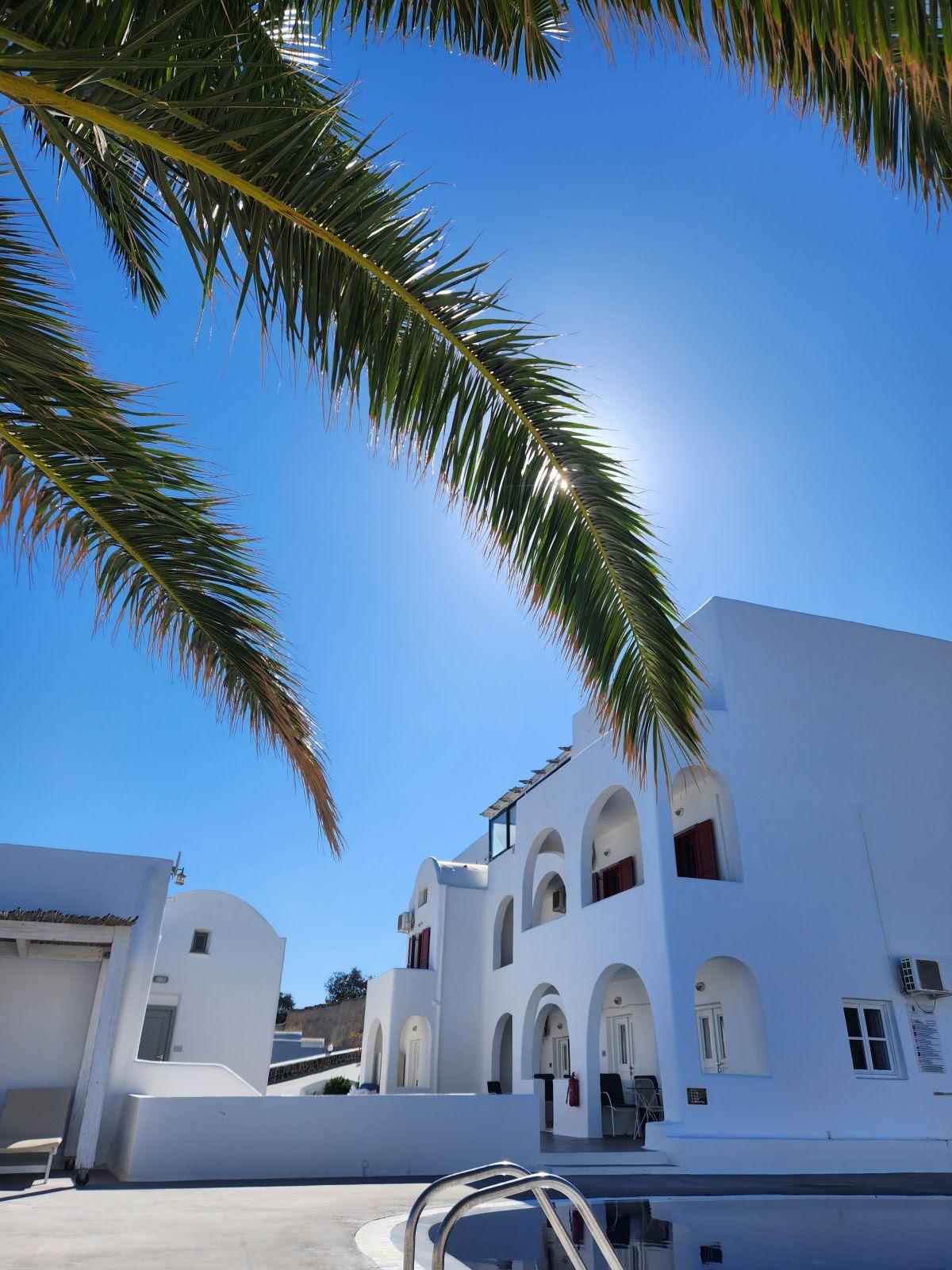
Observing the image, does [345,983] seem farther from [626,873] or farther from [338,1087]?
[626,873]

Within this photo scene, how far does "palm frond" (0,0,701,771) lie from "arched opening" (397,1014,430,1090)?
20611 millimetres

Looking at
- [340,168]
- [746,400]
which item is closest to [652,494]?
[340,168]

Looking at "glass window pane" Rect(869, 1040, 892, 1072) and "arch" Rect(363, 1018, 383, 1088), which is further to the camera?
"arch" Rect(363, 1018, 383, 1088)

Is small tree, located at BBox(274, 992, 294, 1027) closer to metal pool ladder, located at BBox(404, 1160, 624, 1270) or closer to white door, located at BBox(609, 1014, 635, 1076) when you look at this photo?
white door, located at BBox(609, 1014, 635, 1076)

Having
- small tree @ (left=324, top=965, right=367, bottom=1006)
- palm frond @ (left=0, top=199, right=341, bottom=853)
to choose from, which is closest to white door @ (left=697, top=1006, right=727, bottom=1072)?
palm frond @ (left=0, top=199, right=341, bottom=853)

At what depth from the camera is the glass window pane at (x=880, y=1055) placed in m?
13.7

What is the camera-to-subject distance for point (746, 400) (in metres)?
8.95

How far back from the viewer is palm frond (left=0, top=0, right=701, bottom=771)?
255 cm

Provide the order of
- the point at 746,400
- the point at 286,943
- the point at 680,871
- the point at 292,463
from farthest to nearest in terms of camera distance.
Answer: the point at 286,943, the point at 680,871, the point at 746,400, the point at 292,463

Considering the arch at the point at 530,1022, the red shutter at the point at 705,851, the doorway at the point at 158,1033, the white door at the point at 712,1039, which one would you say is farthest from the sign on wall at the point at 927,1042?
the doorway at the point at 158,1033

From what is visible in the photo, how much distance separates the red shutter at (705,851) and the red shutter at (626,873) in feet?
Result: 8.76

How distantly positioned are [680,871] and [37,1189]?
11455 mm

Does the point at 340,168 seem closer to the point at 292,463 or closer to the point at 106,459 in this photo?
A: the point at 106,459

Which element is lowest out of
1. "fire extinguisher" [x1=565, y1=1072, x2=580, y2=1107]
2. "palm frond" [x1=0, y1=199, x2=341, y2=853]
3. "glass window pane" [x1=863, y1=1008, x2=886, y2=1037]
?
"fire extinguisher" [x1=565, y1=1072, x2=580, y2=1107]
